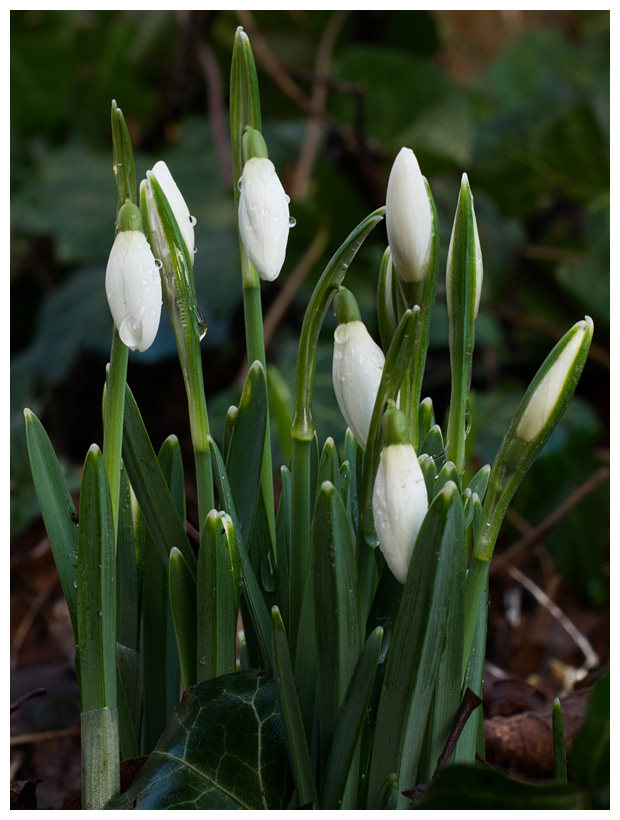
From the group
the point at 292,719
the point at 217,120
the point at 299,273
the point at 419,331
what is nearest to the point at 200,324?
the point at 419,331

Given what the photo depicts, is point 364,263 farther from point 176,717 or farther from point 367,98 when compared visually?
point 176,717

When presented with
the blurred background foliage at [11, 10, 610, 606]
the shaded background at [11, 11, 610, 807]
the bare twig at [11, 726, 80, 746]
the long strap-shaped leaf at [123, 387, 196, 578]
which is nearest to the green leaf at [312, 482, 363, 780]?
the long strap-shaped leaf at [123, 387, 196, 578]

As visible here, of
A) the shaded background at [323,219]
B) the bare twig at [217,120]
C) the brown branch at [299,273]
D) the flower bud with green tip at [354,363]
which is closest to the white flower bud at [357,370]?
the flower bud with green tip at [354,363]

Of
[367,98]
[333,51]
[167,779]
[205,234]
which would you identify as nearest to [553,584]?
[167,779]

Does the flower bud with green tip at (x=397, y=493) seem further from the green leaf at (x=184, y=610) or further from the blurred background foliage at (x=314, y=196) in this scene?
the blurred background foliage at (x=314, y=196)

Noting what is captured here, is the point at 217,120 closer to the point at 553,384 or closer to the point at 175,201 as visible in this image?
the point at 175,201

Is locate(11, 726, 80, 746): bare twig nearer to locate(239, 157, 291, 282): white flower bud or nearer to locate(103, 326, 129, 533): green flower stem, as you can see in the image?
locate(103, 326, 129, 533): green flower stem
